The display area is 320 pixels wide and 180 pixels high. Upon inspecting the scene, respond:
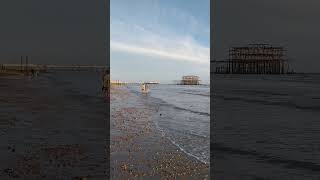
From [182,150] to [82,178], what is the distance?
3.86 meters

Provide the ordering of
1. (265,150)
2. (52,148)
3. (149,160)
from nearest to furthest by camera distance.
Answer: (149,160) → (52,148) → (265,150)

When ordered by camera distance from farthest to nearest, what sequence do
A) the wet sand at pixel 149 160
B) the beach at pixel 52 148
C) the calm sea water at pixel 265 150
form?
the calm sea water at pixel 265 150, the beach at pixel 52 148, the wet sand at pixel 149 160

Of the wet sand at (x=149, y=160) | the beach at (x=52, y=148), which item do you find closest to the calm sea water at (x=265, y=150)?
the wet sand at (x=149, y=160)

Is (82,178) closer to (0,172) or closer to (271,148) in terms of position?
(0,172)

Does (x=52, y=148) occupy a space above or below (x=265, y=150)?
above

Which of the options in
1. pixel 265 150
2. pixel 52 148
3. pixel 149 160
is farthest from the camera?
pixel 265 150

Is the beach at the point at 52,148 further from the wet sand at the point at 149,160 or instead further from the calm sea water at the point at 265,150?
the calm sea water at the point at 265,150

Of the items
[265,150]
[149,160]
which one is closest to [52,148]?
[149,160]

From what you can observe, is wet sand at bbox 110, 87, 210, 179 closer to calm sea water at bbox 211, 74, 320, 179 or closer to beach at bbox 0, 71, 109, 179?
beach at bbox 0, 71, 109, 179

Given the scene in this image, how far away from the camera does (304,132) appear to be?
52.4 feet

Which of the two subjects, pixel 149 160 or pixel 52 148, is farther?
pixel 52 148

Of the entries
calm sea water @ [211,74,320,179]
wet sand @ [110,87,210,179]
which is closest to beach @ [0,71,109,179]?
wet sand @ [110,87,210,179]

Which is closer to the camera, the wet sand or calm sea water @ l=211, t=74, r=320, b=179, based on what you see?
the wet sand

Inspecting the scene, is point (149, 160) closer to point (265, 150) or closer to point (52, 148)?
point (52, 148)
